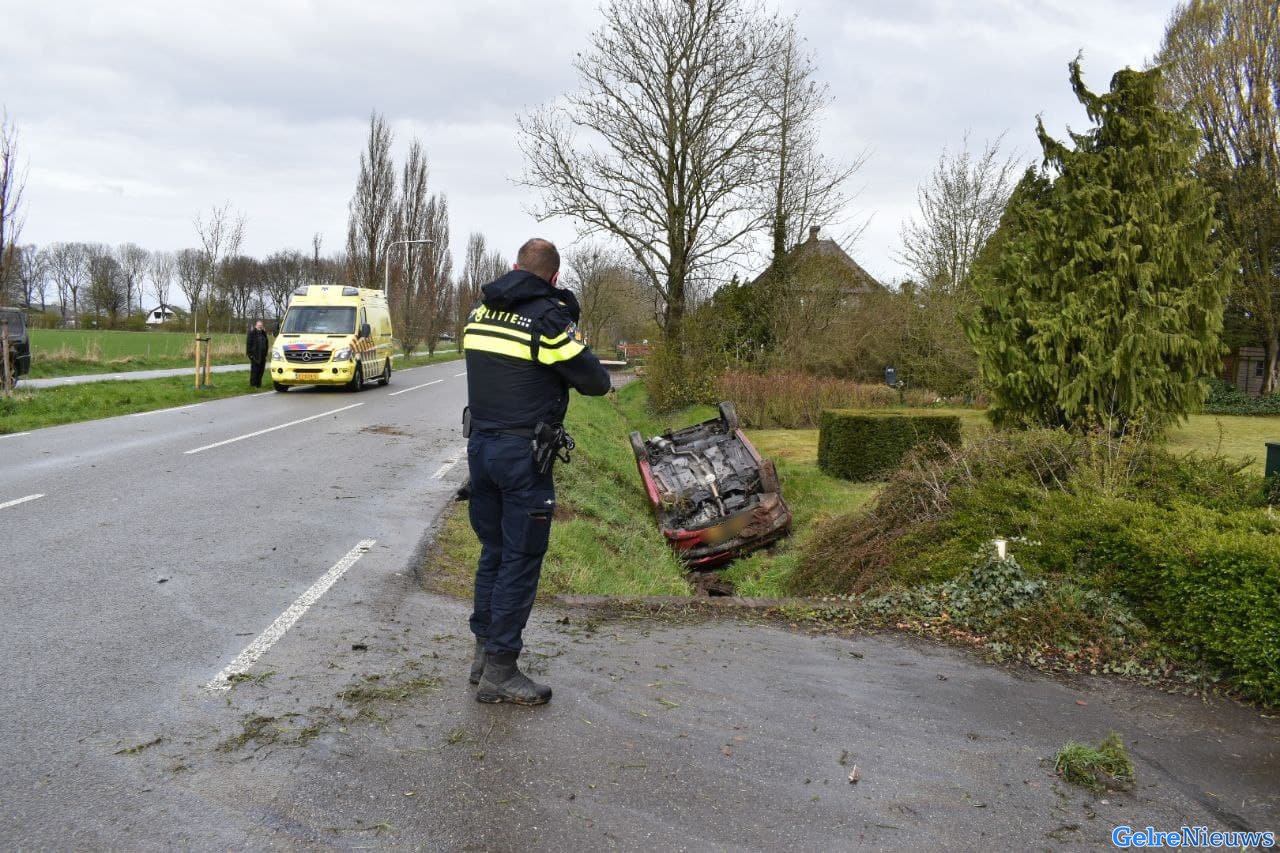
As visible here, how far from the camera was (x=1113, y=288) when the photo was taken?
13.6 metres

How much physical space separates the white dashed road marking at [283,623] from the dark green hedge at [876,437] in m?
9.06

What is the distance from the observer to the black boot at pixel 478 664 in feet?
14.0

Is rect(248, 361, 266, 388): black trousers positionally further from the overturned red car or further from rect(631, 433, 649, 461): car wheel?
rect(631, 433, 649, 461): car wheel

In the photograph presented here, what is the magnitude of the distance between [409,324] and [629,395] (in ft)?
73.6

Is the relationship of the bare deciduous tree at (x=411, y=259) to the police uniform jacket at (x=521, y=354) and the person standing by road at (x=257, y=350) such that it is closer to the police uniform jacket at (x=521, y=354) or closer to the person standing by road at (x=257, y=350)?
the person standing by road at (x=257, y=350)

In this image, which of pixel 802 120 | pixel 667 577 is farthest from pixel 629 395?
pixel 667 577

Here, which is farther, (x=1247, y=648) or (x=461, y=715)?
(x=1247, y=648)

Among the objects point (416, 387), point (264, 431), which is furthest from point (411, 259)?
point (264, 431)

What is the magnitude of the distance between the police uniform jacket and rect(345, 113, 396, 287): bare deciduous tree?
42.6 meters

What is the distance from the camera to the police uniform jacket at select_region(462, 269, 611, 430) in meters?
4.06

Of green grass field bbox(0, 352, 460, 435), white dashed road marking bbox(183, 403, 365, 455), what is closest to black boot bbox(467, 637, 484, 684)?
white dashed road marking bbox(183, 403, 365, 455)

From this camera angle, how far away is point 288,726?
3629 mm

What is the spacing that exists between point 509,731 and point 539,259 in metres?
2.16

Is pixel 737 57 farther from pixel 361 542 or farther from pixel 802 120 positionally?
pixel 361 542
